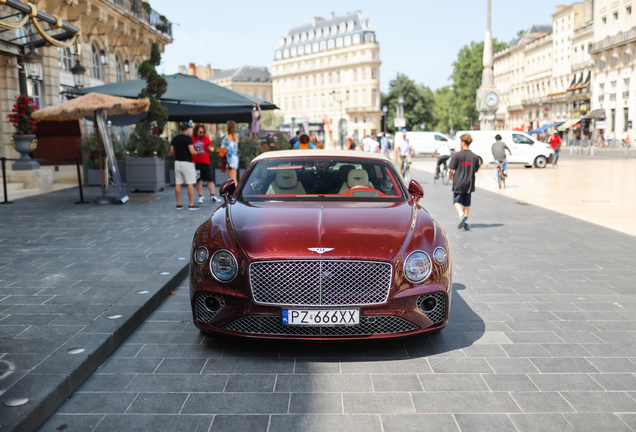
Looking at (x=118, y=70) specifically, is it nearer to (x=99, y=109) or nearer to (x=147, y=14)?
(x=147, y=14)

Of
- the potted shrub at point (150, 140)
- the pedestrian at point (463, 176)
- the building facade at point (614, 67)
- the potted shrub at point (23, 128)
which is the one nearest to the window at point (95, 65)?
the potted shrub at point (23, 128)

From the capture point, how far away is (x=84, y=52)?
2342 centimetres

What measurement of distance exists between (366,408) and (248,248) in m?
1.37

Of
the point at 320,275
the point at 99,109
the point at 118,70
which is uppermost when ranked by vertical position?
the point at 118,70

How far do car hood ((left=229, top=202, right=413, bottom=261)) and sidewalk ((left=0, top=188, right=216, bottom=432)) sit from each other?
122 centimetres

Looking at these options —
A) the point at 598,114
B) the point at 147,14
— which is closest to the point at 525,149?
the point at 147,14

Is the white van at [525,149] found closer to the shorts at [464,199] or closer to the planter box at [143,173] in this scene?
the planter box at [143,173]

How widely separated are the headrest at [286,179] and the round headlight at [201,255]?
1.48 metres

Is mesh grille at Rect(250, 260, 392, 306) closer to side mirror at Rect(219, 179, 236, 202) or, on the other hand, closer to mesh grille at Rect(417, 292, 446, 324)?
mesh grille at Rect(417, 292, 446, 324)

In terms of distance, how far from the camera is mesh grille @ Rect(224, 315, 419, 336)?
4.23 meters

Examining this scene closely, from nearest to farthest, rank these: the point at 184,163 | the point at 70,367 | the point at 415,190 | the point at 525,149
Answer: the point at 70,367, the point at 415,190, the point at 184,163, the point at 525,149

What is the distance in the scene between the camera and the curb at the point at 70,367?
3178mm

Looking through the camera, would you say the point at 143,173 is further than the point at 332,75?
No

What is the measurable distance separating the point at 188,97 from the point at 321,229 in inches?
569
